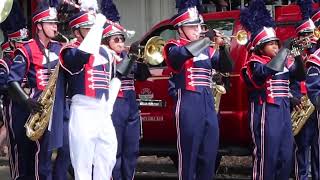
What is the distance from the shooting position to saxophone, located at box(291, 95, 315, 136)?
29.8 feet

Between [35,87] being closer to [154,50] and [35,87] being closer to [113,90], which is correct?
[113,90]

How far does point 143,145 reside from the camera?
10367 mm

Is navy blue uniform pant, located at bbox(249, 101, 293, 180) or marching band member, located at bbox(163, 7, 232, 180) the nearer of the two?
marching band member, located at bbox(163, 7, 232, 180)

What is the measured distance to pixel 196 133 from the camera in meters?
7.96

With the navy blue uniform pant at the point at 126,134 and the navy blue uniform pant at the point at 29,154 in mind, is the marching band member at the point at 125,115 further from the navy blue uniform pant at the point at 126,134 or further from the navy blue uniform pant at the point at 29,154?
the navy blue uniform pant at the point at 29,154

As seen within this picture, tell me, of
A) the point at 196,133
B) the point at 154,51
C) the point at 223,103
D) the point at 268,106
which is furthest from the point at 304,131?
the point at 154,51

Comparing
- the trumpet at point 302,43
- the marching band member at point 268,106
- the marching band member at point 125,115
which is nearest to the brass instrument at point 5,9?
the marching band member at point 125,115

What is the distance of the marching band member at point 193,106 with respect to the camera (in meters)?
7.98

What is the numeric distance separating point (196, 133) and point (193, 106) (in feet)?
0.88

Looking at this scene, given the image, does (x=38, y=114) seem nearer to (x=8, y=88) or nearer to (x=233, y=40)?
(x=8, y=88)

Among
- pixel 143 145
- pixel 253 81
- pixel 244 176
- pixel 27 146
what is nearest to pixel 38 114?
pixel 27 146

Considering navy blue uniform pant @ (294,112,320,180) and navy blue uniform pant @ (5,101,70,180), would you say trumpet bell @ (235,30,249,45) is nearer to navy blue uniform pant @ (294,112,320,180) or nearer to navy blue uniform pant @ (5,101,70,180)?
navy blue uniform pant @ (294,112,320,180)

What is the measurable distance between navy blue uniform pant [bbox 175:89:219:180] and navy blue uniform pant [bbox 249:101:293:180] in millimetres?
464

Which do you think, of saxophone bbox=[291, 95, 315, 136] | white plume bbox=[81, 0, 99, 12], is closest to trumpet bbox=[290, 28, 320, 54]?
saxophone bbox=[291, 95, 315, 136]
